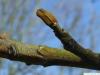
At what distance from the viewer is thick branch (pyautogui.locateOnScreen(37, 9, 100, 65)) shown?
1029 millimetres

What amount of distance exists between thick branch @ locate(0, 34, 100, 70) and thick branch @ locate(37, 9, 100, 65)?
1.0 inches

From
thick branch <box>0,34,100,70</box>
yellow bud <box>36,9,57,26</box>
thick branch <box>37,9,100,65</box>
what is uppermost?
yellow bud <box>36,9,57,26</box>

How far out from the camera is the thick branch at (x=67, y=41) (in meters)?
1.03

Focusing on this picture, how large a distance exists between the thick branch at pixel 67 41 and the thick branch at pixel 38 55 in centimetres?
2

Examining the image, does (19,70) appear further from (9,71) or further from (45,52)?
(45,52)

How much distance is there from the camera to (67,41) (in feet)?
3.46

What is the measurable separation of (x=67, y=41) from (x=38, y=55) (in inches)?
3.5

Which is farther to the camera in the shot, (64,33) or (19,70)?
(19,70)

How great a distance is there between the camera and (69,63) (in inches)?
43.1

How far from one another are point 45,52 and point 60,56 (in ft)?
0.15

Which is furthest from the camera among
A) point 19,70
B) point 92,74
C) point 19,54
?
point 19,70

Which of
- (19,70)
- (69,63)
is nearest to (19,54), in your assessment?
(69,63)

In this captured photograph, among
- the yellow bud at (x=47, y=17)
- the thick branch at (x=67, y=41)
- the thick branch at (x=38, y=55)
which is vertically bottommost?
the thick branch at (x=38, y=55)

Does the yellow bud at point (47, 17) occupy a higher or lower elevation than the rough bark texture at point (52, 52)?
higher
